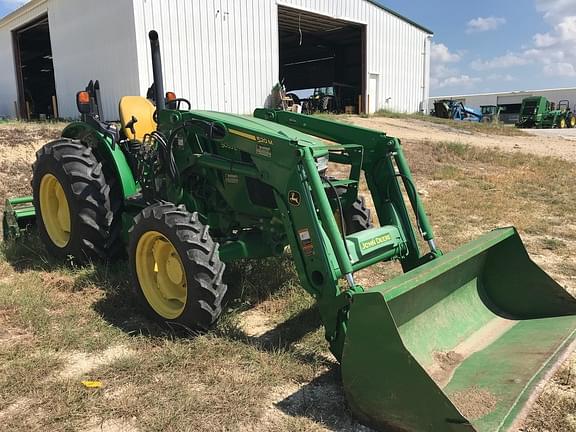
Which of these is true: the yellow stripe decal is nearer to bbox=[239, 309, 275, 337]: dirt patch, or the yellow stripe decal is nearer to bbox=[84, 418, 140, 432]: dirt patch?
bbox=[239, 309, 275, 337]: dirt patch

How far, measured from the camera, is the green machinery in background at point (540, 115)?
32.7m

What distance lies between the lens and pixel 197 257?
3191 mm

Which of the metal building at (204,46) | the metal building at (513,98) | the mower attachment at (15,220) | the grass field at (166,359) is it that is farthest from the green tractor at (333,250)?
the metal building at (513,98)

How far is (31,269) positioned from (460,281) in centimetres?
381

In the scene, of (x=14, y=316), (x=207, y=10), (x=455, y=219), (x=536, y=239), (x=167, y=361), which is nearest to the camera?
(x=167, y=361)

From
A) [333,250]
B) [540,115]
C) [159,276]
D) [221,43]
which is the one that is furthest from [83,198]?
[540,115]

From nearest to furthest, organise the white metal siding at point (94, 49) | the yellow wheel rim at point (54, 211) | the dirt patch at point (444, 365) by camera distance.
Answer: the dirt patch at point (444, 365) < the yellow wheel rim at point (54, 211) < the white metal siding at point (94, 49)

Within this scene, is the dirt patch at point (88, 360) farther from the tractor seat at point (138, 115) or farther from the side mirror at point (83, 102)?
the side mirror at point (83, 102)

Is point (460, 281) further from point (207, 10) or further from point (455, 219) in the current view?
point (207, 10)

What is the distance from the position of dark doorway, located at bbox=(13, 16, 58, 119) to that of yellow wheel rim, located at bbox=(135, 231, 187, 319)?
15102mm

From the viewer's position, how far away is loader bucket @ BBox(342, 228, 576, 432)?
231cm

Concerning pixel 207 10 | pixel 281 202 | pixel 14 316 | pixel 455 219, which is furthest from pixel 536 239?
pixel 207 10

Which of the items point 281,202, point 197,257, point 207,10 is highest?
point 207,10

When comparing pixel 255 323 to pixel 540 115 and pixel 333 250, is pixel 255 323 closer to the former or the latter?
pixel 333 250
